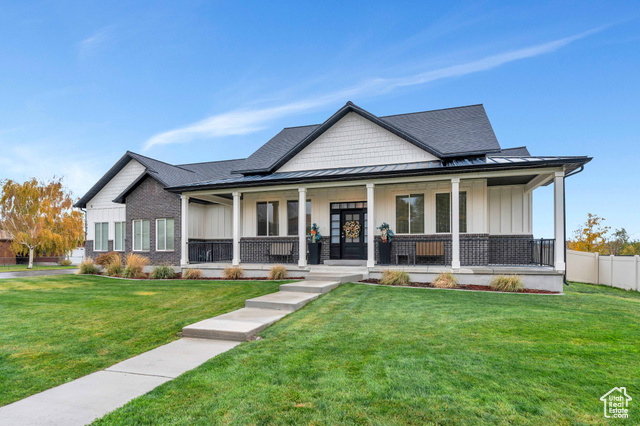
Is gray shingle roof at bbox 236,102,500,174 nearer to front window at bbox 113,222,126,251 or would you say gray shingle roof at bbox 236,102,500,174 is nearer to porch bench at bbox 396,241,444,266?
porch bench at bbox 396,241,444,266

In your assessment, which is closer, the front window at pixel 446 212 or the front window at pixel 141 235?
the front window at pixel 446 212

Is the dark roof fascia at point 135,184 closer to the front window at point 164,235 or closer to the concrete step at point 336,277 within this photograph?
the front window at point 164,235

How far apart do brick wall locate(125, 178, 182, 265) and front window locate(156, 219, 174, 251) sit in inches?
6.6

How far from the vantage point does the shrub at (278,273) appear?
40.0 feet

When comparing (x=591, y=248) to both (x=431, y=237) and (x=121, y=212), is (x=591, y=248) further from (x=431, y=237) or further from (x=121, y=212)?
(x=121, y=212)

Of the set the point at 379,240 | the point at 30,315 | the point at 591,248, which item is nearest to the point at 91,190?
the point at 30,315

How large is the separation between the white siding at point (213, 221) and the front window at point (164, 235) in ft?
4.05

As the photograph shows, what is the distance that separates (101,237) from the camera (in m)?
19.0

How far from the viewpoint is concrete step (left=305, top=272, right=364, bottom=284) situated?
10.8 metres

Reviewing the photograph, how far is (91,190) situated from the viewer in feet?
62.0

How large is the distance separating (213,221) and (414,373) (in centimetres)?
1543

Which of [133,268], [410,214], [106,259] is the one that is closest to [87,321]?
[133,268]

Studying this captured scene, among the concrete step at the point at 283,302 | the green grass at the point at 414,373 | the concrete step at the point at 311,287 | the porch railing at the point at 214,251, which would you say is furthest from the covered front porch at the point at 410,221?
the green grass at the point at 414,373

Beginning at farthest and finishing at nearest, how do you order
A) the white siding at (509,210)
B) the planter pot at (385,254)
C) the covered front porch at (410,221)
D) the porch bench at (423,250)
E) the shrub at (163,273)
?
1. the shrub at (163,273)
2. the white siding at (509,210)
3. the porch bench at (423,250)
4. the planter pot at (385,254)
5. the covered front porch at (410,221)
